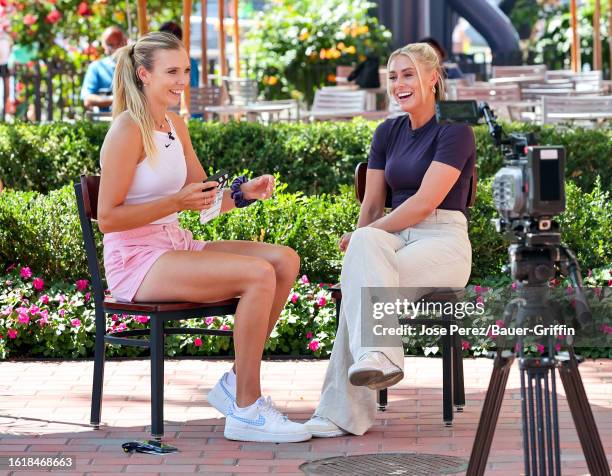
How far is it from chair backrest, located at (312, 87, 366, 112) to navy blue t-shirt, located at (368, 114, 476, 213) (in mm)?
7784

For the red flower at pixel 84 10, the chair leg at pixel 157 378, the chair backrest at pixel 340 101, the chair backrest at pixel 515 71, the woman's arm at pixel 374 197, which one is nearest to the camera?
the chair leg at pixel 157 378

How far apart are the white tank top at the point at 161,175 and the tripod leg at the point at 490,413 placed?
5.67 ft

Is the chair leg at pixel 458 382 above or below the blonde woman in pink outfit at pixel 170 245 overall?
below

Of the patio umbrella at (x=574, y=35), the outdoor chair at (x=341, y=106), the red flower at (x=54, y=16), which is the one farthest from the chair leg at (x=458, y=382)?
the red flower at (x=54, y=16)

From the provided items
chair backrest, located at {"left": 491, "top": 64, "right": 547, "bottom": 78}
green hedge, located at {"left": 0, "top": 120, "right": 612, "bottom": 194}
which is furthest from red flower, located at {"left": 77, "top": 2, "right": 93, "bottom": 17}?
→ green hedge, located at {"left": 0, "top": 120, "right": 612, "bottom": 194}

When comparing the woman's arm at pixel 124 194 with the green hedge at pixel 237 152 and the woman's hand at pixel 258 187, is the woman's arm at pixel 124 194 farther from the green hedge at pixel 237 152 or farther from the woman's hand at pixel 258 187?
the green hedge at pixel 237 152

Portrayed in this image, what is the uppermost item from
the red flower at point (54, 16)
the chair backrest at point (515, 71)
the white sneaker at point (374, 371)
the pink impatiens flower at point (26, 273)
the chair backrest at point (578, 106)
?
the red flower at point (54, 16)

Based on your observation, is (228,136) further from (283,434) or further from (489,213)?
(283,434)

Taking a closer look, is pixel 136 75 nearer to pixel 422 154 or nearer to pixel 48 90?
pixel 422 154

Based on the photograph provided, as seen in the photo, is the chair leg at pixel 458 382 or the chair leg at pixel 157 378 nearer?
the chair leg at pixel 157 378

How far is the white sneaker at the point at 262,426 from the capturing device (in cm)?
446

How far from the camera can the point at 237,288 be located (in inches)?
177

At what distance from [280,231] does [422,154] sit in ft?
6.16

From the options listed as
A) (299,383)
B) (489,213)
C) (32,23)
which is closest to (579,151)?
(489,213)
